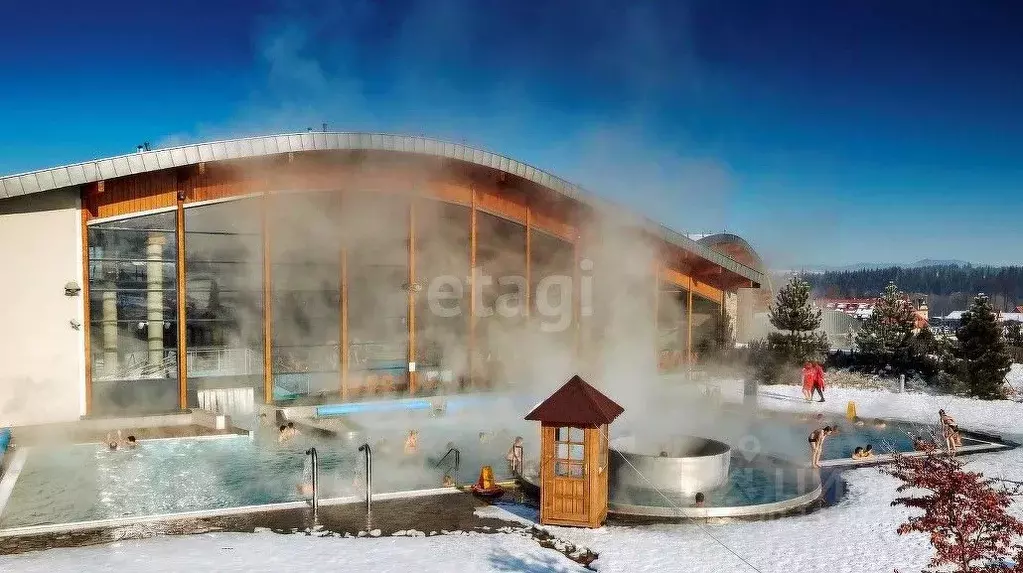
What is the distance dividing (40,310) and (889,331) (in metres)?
26.7

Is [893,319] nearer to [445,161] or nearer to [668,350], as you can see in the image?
[668,350]

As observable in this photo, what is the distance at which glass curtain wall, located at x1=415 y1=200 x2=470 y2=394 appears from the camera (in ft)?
64.6

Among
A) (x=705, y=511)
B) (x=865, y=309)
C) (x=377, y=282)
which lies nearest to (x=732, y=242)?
(x=377, y=282)

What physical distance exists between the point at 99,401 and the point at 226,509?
27.1 feet

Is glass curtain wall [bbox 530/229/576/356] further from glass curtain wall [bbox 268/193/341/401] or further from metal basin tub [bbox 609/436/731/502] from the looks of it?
metal basin tub [bbox 609/436/731/502]

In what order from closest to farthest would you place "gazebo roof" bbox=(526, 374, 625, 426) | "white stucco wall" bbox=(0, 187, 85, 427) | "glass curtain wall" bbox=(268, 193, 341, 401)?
"gazebo roof" bbox=(526, 374, 625, 426) → "white stucco wall" bbox=(0, 187, 85, 427) → "glass curtain wall" bbox=(268, 193, 341, 401)

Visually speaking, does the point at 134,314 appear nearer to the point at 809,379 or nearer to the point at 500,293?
the point at 500,293

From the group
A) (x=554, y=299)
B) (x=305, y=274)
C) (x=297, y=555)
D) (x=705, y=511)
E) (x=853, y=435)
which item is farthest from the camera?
(x=554, y=299)

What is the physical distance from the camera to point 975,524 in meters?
5.45

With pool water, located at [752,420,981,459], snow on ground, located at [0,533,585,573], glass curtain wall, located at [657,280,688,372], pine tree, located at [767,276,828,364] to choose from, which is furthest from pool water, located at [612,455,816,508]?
pine tree, located at [767,276,828,364]

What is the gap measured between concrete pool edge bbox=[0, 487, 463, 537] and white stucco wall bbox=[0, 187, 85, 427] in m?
7.43

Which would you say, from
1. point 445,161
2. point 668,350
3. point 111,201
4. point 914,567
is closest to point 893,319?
point 668,350

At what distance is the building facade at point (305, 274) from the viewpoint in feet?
50.9

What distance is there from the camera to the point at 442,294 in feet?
65.9
